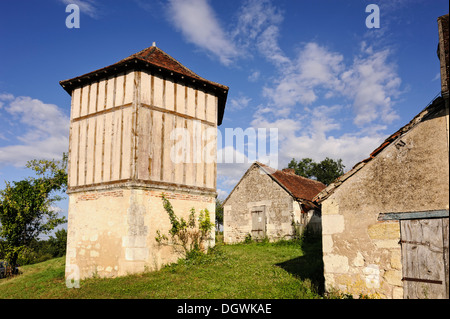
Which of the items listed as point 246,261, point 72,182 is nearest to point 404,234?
point 246,261

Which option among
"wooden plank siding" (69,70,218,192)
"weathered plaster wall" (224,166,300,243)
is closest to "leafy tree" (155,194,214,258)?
"wooden plank siding" (69,70,218,192)

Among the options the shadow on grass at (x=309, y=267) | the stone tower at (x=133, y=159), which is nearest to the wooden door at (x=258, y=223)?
the shadow on grass at (x=309, y=267)

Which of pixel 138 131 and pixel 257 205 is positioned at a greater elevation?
pixel 138 131

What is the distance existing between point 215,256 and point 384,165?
761 cm

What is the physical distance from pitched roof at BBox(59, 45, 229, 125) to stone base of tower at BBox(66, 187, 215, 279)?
4.45 meters

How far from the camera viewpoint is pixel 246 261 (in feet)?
41.1

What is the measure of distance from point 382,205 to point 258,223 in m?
13.6

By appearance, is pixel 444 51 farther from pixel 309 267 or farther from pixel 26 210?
pixel 26 210

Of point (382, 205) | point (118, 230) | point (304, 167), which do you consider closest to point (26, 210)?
point (118, 230)

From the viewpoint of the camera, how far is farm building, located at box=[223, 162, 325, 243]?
19281 mm

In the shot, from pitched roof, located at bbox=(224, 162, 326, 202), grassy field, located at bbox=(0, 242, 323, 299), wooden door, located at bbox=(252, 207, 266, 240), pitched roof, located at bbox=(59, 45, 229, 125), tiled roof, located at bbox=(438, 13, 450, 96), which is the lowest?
grassy field, located at bbox=(0, 242, 323, 299)

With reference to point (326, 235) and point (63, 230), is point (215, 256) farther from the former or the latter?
point (63, 230)

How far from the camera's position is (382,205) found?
7.13m

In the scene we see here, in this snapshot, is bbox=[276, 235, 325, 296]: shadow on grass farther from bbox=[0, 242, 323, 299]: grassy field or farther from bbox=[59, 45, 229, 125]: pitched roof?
bbox=[59, 45, 229, 125]: pitched roof
